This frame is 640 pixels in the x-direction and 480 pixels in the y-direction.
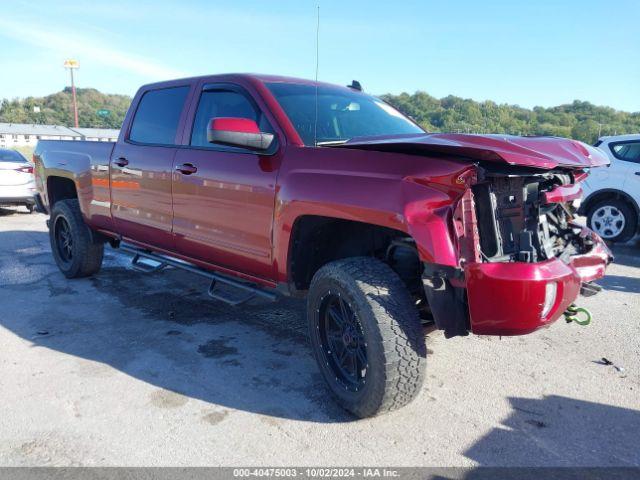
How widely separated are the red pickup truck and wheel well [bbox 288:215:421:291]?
0.03ft

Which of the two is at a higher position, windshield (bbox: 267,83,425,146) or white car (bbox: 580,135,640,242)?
Answer: windshield (bbox: 267,83,425,146)

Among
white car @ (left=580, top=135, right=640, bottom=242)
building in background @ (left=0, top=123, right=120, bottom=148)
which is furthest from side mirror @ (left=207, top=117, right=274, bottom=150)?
building in background @ (left=0, top=123, right=120, bottom=148)

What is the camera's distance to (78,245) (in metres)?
5.62

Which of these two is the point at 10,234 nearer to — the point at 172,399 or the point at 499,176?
the point at 172,399

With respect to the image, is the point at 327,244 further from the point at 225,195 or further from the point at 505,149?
the point at 505,149

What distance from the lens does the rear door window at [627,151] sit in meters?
8.26

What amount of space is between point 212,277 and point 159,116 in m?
1.56

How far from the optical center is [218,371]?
3568 mm

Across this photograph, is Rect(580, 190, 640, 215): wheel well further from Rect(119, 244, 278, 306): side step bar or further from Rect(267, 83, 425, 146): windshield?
Rect(119, 244, 278, 306): side step bar

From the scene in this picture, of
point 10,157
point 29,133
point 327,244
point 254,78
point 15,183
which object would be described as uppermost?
point 254,78

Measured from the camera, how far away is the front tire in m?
2.73

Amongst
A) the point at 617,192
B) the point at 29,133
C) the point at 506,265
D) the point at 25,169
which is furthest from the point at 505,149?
the point at 29,133

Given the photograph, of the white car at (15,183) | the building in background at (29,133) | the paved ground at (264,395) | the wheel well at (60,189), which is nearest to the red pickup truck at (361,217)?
the paved ground at (264,395)

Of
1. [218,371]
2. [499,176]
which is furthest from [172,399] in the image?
[499,176]
